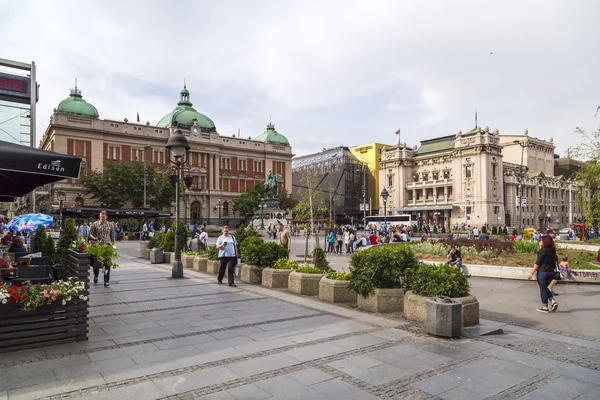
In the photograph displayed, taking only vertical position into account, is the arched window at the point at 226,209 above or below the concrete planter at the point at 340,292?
above

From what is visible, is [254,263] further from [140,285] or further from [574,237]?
[574,237]

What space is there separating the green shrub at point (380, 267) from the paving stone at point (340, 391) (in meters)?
3.69

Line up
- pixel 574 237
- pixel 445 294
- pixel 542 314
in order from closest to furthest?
pixel 445 294
pixel 542 314
pixel 574 237

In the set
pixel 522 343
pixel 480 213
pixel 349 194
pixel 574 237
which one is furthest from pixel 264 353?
pixel 349 194

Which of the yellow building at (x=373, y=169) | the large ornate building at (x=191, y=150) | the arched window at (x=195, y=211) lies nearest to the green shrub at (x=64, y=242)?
the large ornate building at (x=191, y=150)

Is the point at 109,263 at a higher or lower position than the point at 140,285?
higher

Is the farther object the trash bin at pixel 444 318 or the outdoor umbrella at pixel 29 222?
the outdoor umbrella at pixel 29 222

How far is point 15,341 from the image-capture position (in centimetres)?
528

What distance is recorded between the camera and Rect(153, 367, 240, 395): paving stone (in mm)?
4383

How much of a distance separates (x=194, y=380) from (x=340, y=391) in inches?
65.2

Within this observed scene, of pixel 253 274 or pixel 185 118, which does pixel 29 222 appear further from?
pixel 185 118

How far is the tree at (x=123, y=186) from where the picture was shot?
4825cm

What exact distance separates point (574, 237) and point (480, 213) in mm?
37180

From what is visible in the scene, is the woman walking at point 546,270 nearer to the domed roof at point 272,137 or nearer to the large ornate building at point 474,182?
the large ornate building at point 474,182
